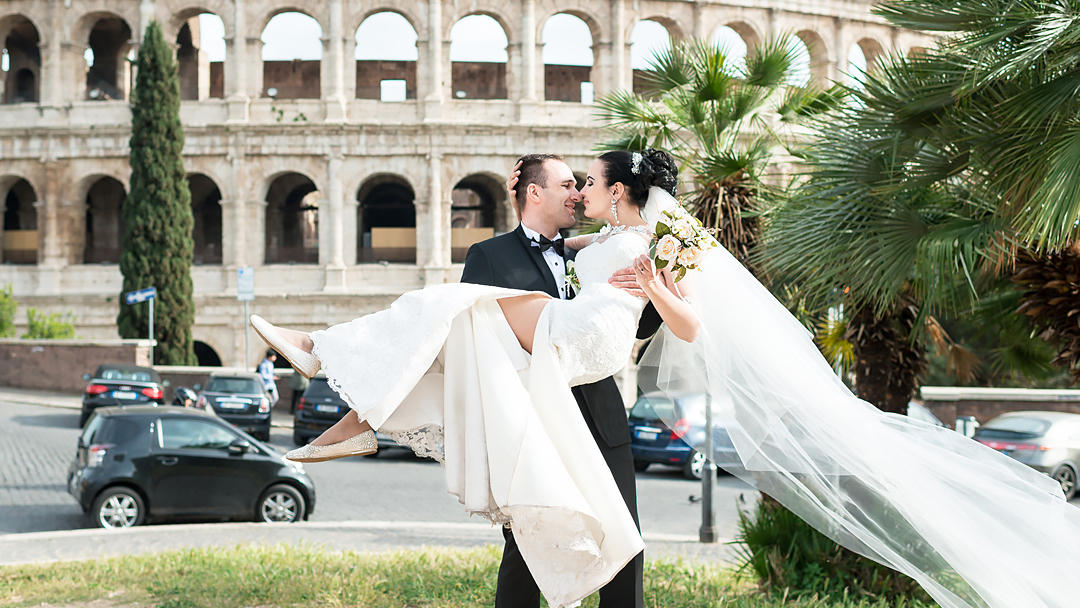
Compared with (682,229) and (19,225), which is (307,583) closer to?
(682,229)

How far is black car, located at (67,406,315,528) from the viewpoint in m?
11.7

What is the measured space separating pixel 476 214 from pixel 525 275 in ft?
120

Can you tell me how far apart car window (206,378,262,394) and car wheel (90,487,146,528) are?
32.9 ft

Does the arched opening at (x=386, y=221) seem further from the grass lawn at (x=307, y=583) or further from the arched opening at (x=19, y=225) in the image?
the grass lawn at (x=307, y=583)

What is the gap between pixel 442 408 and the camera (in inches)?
159

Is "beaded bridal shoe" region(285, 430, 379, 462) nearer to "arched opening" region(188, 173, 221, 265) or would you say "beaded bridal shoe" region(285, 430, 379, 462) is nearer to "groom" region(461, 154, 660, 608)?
"groom" region(461, 154, 660, 608)

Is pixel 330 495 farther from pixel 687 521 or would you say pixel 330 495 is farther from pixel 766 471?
pixel 766 471

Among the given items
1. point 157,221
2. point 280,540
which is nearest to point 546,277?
point 280,540

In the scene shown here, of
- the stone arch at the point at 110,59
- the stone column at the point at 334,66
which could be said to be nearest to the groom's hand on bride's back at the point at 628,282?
the stone column at the point at 334,66

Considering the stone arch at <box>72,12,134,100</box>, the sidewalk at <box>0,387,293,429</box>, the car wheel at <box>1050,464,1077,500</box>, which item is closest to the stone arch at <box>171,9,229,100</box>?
the stone arch at <box>72,12,134,100</box>

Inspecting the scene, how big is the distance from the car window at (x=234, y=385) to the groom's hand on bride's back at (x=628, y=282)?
18.9 metres

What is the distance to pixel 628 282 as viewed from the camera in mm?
4023

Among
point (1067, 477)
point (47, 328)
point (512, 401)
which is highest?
point (512, 401)

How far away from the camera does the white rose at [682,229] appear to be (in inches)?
156
